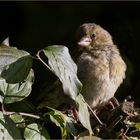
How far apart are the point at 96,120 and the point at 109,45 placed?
4.01ft

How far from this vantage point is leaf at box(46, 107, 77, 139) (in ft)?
8.60

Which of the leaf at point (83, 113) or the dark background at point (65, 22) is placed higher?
the leaf at point (83, 113)

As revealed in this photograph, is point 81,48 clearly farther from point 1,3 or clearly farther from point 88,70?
point 1,3

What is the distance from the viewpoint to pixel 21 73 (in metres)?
2.41

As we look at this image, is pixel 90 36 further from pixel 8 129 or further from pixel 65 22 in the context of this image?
pixel 8 129

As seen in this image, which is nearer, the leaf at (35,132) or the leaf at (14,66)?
the leaf at (14,66)

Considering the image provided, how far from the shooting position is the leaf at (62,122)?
262cm

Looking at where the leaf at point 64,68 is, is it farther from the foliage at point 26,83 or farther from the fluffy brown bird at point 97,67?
the fluffy brown bird at point 97,67

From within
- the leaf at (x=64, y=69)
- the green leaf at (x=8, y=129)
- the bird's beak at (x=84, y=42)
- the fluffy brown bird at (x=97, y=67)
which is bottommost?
the fluffy brown bird at (x=97, y=67)

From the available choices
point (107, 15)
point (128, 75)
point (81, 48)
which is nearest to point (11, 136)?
point (81, 48)

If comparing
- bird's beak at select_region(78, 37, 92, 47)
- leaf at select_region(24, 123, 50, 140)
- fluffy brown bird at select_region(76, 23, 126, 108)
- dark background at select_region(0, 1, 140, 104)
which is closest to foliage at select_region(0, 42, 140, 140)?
leaf at select_region(24, 123, 50, 140)

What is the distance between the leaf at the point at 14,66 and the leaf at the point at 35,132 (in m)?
0.22

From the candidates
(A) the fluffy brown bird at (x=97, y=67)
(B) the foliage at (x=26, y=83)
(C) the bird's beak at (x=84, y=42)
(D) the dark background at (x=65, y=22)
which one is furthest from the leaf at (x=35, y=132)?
(D) the dark background at (x=65, y=22)

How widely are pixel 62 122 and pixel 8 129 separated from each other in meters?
0.28
